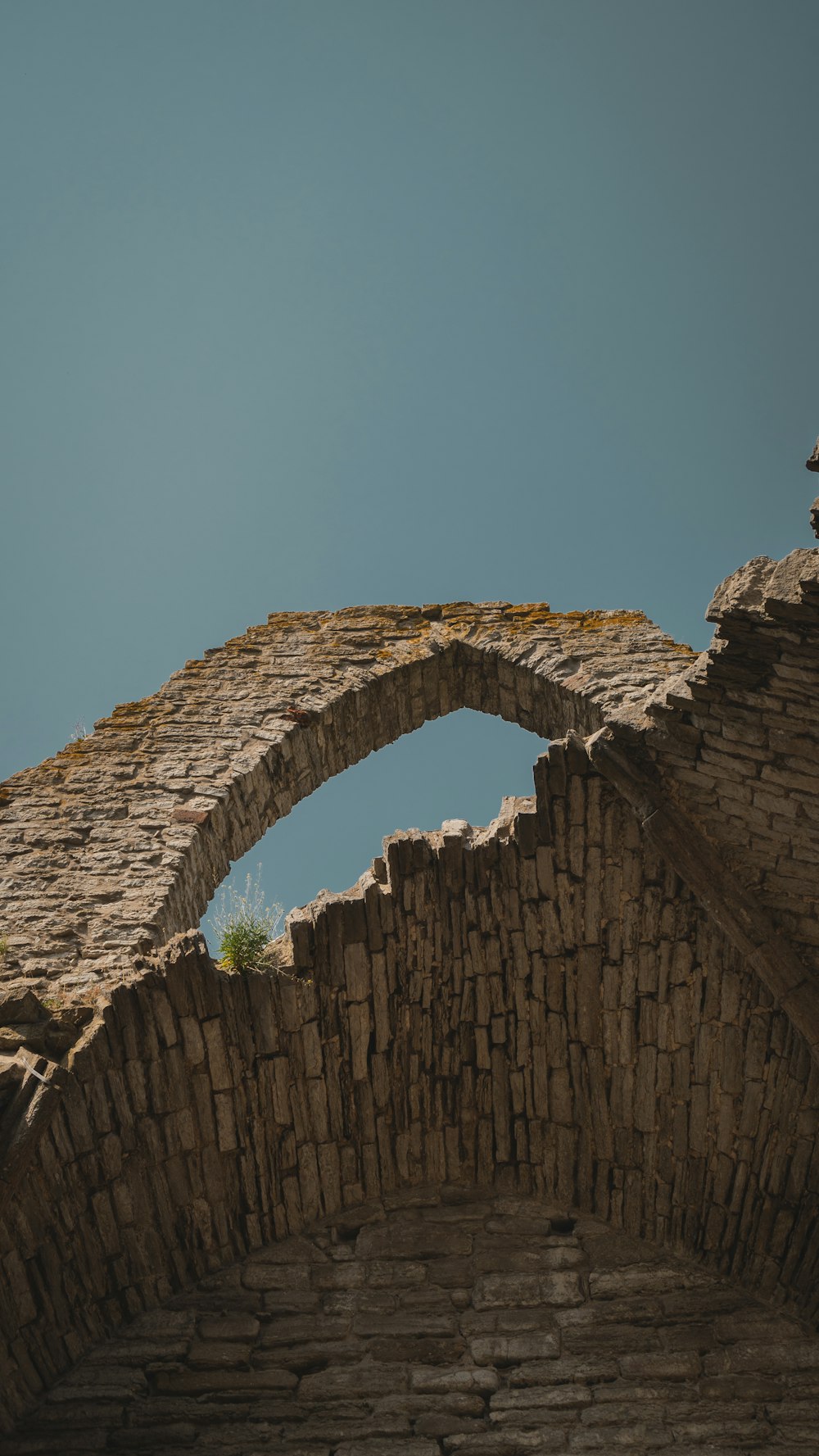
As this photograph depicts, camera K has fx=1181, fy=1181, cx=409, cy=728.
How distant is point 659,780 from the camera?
5.72 metres

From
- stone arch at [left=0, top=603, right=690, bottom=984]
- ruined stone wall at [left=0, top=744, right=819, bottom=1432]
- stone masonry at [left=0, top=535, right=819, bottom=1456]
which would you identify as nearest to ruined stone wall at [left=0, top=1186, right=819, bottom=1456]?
stone masonry at [left=0, top=535, right=819, bottom=1456]

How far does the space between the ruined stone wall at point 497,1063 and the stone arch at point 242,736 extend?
66 centimetres

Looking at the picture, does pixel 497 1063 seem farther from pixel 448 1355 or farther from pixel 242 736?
pixel 242 736

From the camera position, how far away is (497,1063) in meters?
5.83

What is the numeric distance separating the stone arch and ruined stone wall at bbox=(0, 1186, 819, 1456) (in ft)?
5.61

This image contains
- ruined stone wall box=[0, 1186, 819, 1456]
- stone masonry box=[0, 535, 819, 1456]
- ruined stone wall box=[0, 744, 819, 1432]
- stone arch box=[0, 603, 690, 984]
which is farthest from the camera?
stone arch box=[0, 603, 690, 984]

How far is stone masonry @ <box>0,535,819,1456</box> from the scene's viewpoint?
4.99m

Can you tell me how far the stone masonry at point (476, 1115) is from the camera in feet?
16.4

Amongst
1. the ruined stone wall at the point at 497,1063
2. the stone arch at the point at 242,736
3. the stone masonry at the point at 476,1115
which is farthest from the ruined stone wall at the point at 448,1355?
the stone arch at the point at 242,736

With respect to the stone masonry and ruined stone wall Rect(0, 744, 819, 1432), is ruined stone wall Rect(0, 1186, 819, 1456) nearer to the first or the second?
the stone masonry

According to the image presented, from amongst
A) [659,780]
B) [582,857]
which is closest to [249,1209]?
[582,857]

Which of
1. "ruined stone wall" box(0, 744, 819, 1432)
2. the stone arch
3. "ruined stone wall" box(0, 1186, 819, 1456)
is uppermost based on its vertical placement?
the stone arch

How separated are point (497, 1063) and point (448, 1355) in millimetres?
1302

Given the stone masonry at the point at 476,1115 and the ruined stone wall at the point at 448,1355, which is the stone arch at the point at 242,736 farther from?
the ruined stone wall at the point at 448,1355
